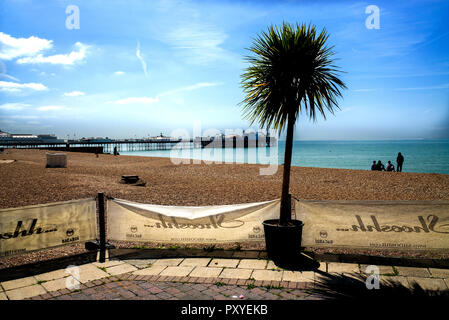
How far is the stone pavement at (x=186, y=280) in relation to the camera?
4.84 metres

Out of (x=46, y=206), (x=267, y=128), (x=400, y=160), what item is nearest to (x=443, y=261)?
(x=267, y=128)

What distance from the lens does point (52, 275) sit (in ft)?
→ 18.6

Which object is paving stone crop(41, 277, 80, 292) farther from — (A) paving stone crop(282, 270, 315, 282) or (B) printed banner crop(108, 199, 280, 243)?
(A) paving stone crop(282, 270, 315, 282)

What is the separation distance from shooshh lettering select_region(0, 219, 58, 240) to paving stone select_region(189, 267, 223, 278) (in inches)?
120

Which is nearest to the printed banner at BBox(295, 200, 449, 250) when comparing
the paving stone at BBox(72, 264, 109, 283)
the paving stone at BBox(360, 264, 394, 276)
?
the paving stone at BBox(360, 264, 394, 276)

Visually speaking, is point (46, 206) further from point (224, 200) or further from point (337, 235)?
point (224, 200)

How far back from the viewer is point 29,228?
6.06m

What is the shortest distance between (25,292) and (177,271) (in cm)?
244

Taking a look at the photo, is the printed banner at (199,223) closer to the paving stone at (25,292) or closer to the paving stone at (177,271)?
the paving stone at (177,271)

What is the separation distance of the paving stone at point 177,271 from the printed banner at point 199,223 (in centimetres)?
96

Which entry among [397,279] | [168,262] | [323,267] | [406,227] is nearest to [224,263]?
[168,262]

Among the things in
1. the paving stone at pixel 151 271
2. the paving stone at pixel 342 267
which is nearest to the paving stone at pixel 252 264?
the paving stone at pixel 342 267

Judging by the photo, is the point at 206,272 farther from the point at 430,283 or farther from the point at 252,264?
the point at 430,283

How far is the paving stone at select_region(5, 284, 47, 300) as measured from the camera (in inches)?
190
